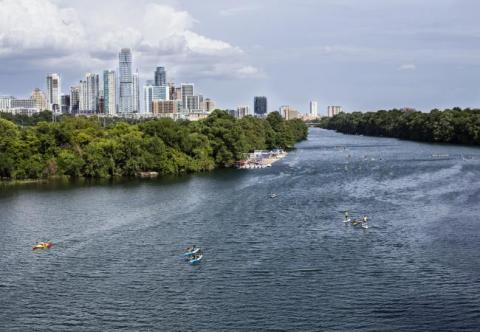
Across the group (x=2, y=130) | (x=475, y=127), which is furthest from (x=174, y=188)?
(x=475, y=127)

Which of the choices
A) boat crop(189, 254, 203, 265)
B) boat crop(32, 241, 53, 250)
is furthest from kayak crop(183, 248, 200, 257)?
boat crop(32, 241, 53, 250)

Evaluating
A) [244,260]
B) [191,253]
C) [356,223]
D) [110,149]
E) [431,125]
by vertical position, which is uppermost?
[431,125]

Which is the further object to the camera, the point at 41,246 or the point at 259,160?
the point at 259,160

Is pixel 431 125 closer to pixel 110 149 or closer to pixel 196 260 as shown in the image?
pixel 110 149

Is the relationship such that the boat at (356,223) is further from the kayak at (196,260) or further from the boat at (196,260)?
the kayak at (196,260)

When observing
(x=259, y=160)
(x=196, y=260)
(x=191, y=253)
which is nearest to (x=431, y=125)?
(x=259, y=160)

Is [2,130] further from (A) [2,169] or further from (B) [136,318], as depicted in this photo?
(B) [136,318]

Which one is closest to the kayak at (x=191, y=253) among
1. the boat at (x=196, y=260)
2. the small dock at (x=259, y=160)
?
the boat at (x=196, y=260)

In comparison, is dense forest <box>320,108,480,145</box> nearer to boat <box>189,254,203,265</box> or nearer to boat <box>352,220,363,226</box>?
boat <box>352,220,363,226</box>
